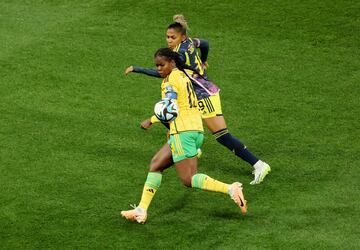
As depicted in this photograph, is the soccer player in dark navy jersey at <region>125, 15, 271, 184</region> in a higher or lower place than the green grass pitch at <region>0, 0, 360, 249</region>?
higher

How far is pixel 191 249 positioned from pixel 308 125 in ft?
12.7

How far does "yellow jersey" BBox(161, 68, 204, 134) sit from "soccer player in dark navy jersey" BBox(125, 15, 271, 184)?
0.86 metres

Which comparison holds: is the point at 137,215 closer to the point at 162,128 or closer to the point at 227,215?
the point at 227,215

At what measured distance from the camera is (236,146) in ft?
36.9

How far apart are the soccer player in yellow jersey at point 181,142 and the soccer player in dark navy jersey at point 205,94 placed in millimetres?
869

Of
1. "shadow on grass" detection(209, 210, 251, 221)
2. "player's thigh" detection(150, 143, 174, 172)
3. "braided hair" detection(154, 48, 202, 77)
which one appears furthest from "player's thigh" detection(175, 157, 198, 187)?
"braided hair" detection(154, 48, 202, 77)

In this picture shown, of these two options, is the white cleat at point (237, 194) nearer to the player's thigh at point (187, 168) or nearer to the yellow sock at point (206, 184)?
the yellow sock at point (206, 184)

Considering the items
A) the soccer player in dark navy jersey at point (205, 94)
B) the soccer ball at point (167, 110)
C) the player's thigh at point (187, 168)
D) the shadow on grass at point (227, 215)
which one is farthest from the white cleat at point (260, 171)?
the soccer ball at point (167, 110)

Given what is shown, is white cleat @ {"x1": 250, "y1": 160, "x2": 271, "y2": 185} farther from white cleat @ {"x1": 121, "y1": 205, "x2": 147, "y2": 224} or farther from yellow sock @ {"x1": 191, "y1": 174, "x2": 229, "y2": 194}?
white cleat @ {"x1": 121, "y1": 205, "x2": 147, "y2": 224}

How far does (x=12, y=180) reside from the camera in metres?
11.1

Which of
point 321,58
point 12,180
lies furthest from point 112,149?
point 321,58

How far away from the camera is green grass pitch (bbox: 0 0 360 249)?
32.7ft

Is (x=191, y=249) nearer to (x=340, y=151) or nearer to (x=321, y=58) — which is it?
(x=340, y=151)

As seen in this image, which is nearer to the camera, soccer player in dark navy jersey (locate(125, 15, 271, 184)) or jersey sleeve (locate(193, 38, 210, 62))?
soccer player in dark navy jersey (locate(125, 15, 271, 184))
